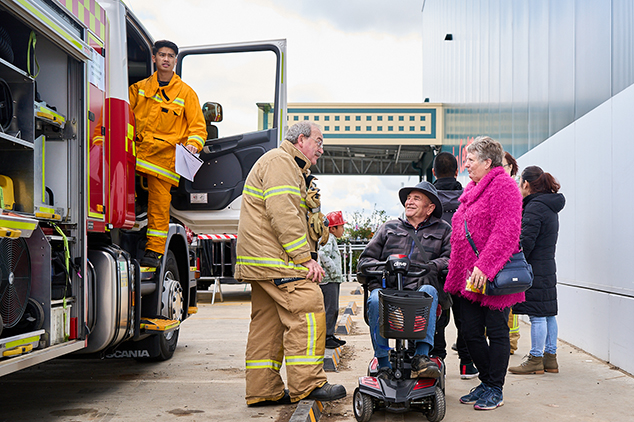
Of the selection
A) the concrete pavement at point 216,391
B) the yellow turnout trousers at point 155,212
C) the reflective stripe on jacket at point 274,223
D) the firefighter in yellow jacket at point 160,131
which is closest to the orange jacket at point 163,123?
the firefighter in yellow jacket at point 160,131

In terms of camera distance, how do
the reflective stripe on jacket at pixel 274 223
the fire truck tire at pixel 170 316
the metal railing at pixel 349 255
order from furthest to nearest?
the metal railing at pixel 349 255 < the fire truck tire at pixel 170 316 < the reflective stripe on jacket at pixel 274 223

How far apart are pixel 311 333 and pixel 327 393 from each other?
16.9 inches

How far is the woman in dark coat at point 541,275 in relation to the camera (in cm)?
554

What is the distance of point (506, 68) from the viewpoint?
10094 millimetres

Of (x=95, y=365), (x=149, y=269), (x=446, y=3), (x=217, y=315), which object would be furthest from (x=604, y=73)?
(x=446, y=3)

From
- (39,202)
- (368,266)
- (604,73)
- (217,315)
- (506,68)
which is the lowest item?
(217,315)

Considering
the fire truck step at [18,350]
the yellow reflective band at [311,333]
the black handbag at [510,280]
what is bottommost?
the yellow reflective band at [311,333]

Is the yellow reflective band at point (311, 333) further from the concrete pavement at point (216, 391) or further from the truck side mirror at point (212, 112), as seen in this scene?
the truck side mirror at point (212, 112)

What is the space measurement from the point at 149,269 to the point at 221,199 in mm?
1753

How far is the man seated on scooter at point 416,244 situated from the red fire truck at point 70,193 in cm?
189

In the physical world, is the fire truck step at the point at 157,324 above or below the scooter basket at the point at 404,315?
below

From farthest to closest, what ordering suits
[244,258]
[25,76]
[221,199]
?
1. [221,199]
2. [244,258]
3. [25,76]

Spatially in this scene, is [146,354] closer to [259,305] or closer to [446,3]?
[259,305]

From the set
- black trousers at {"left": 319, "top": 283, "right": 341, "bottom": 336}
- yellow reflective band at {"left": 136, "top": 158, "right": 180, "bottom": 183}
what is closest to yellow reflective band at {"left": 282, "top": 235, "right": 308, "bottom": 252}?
yellow reflective band at {"left": 136, "top": 158, "right": 180, "bottom": 183}
